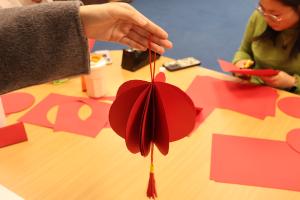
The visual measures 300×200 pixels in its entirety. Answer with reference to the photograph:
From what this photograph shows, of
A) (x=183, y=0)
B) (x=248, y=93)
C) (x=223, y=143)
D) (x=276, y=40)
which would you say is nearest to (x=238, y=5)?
(x=183, y=0)

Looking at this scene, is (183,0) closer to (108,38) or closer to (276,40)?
(276,40)

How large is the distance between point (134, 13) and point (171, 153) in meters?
0.41

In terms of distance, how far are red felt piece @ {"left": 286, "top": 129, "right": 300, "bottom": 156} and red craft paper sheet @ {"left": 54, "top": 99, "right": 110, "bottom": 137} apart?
1.80ft

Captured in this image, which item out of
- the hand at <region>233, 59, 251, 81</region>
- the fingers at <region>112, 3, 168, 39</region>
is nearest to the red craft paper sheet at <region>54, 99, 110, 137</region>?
the fingers at <region>112, 3, 168, 39</region>

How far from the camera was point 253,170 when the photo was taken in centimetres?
93

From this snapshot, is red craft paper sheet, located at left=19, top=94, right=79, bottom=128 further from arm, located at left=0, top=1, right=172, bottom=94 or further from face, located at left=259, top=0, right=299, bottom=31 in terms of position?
face, located at left=259, top=0, right=299, bottom=31

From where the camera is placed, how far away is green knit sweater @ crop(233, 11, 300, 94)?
57.2 inches

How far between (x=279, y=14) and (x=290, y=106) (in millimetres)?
392

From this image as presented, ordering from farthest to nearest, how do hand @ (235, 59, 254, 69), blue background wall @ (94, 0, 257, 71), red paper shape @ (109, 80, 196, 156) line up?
1. blue background wall @ (94, 0, 257, 71)
2. hand @ (235, 59, 254, 69)
3. red paper shape @ (109, 80, 196, 156)

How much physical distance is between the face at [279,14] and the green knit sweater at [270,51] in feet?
0.20

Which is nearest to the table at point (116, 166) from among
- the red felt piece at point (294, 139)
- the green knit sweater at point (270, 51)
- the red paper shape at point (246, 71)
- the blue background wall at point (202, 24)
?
the red felt piece at point (294, 139)

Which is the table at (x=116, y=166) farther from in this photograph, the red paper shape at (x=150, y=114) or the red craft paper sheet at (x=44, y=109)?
the red paper shape at (x=150, y=114)

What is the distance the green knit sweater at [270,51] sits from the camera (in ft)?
4.77

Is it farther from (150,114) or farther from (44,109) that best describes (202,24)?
(150,114)
